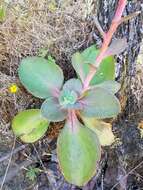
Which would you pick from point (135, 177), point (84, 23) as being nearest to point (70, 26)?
point (84, 23)

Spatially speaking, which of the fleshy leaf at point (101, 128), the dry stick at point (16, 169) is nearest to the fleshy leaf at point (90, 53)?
the fleshy leaf at point (101, 128)

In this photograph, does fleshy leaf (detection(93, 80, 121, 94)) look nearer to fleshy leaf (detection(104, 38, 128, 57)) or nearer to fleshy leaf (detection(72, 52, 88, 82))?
fleshy leaf (detection(72, 52, 88, 82))

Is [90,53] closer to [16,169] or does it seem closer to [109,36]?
[109,36]

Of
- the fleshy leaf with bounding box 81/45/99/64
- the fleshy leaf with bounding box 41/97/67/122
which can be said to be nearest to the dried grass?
the fleshy leaf with bounding box 81/45/99/64

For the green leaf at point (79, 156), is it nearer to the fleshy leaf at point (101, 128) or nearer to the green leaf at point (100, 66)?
the fleshy leaf at point (101, 128)

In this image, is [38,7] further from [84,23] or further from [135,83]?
[135,83]
